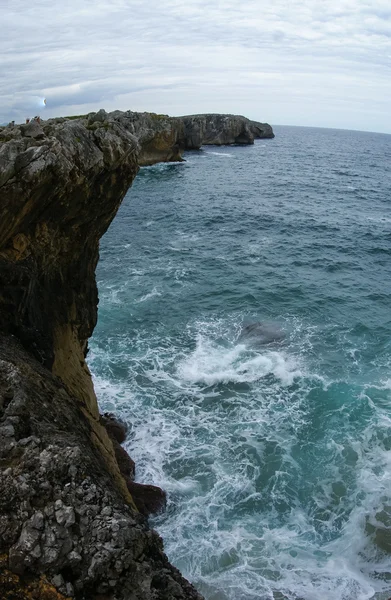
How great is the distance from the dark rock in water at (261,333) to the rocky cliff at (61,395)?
40.4 ft

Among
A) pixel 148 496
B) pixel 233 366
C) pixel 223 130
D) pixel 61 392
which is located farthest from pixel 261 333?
pixel 223 130

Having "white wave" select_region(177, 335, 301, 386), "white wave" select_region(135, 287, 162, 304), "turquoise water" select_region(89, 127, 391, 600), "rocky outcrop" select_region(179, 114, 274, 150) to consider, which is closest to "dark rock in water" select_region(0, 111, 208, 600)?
"turquoise water" select_region(89, 127, 391, 600)

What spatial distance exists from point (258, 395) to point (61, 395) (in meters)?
14.9

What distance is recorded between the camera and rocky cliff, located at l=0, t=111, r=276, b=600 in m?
8.79

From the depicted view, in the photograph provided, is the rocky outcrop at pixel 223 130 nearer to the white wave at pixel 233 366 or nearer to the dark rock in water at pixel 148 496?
the white wave at pixel 233 366

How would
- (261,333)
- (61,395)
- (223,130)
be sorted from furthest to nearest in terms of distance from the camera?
(223,130) → (261,333) → (61,395)

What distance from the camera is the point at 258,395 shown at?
26.4 metres

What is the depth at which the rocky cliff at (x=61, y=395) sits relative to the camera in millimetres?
8789

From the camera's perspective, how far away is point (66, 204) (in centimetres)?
1664

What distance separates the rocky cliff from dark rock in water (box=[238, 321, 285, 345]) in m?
12.3

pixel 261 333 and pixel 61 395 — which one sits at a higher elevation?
pixel 61 395

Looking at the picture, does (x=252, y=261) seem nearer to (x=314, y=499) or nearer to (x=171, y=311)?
(x=171, y=311)

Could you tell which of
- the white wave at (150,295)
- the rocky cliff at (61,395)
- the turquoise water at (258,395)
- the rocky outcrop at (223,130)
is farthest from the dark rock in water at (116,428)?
the rocky outcrop at (223,130)

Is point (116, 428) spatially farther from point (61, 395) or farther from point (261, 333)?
point (261, 333)
